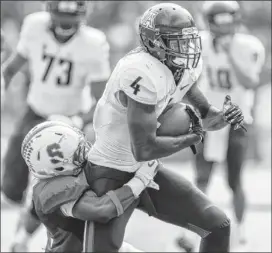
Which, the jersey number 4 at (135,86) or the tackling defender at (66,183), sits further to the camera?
the tackling defender at (66,183)

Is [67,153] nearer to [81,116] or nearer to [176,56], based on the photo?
[176,56]

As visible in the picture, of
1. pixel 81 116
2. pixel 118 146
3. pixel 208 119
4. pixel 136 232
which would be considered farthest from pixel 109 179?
pixel 136 232

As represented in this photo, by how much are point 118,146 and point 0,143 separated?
4.51 metres

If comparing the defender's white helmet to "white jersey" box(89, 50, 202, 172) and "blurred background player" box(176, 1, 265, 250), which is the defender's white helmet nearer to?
"white jersey" box(89, 50, 202, 172)

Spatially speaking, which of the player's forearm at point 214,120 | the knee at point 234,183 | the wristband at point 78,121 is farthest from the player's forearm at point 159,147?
the knee at point 234,183

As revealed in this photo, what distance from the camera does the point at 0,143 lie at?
7879 mm

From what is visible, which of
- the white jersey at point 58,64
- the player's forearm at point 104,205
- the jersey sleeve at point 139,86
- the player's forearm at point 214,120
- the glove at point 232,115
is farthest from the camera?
the white jersey at point 58,64

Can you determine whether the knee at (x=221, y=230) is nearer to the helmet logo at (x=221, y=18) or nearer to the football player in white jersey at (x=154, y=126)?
the football player in white jersey at (x=154, y=126)

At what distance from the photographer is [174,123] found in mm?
3475

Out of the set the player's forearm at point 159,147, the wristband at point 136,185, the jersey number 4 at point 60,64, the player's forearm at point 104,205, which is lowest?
the jersey number 4 at point 60,64

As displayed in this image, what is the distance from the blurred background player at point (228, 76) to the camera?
529 cm

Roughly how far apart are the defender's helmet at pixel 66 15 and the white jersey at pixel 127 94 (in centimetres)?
161

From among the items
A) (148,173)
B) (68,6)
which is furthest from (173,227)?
(148,173)

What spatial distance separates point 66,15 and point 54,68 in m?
0.32
